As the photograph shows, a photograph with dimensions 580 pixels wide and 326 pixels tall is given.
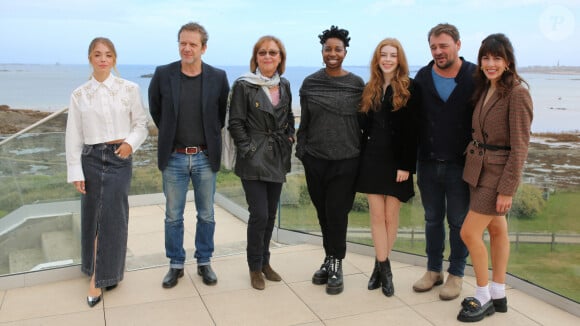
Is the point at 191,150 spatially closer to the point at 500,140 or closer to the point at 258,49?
the point at 258,49

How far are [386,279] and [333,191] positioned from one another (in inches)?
25.8

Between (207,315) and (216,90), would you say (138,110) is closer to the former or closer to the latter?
(216,90)

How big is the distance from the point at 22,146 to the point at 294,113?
6.68ft

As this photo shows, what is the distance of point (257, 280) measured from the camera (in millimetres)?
3463

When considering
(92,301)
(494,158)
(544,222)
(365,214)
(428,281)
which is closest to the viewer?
(494,158)

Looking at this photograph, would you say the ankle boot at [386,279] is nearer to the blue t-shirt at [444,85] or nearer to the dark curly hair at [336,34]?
the blue t-shirt at [444,85]

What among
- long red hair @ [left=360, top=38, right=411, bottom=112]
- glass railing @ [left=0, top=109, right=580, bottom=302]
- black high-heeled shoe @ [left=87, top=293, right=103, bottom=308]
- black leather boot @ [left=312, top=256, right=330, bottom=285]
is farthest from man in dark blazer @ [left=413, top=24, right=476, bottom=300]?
black high-heeled shoe @ [left=87, top=293, right=103, bottom=308]

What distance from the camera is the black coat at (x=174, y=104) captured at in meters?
3.24

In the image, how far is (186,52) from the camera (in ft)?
10.5

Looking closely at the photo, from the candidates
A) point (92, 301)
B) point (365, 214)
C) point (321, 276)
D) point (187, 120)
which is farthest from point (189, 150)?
point (365, 214)

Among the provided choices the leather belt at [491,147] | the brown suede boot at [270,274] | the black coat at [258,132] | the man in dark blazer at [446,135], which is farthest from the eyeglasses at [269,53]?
the brown suede boot at [270,274]

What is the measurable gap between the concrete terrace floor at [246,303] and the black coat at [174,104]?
2.72 feet

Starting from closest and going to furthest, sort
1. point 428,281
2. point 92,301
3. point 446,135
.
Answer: point 446,135 → point 92,301 → point 428,281

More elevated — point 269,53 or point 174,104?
point 269,53
